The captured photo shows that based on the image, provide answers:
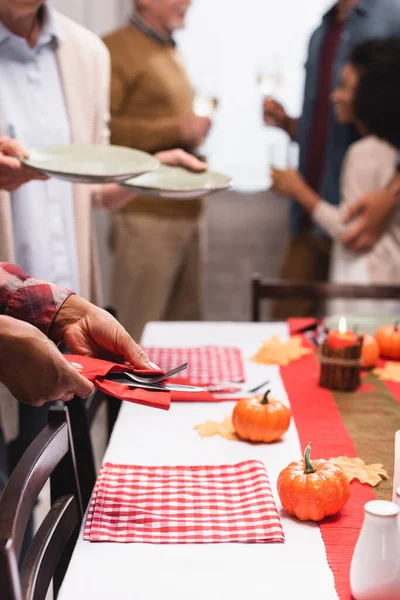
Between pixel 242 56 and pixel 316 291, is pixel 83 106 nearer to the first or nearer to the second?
pixel 316 291

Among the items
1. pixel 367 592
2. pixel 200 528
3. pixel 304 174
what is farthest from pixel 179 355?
pixel 304 174

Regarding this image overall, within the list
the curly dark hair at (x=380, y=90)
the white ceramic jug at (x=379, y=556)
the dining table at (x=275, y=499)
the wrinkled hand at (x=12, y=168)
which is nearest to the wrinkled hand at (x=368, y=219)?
the curly dark hair at (x=380, y=90)

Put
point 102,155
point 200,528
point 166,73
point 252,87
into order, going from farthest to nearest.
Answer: point 252,87
point 166,73
point 102,155
point 200,528

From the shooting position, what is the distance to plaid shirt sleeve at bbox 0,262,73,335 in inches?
45.9

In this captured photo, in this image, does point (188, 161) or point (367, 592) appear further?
point (188, 161)

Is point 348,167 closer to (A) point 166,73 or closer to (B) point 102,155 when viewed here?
(A) point 166,73

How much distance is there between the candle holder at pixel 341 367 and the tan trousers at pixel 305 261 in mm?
1845

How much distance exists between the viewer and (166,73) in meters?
3.33

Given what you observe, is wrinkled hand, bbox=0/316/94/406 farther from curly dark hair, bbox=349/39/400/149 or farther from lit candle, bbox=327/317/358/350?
curly dark hair, bbox=349/39/400/149

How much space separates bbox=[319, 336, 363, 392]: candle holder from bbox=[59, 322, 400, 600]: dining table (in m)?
0.03

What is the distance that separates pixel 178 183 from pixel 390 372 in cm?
67

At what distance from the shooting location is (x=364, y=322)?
2.09m

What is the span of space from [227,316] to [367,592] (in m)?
3.62

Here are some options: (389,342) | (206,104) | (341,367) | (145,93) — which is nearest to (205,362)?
(341,367)
